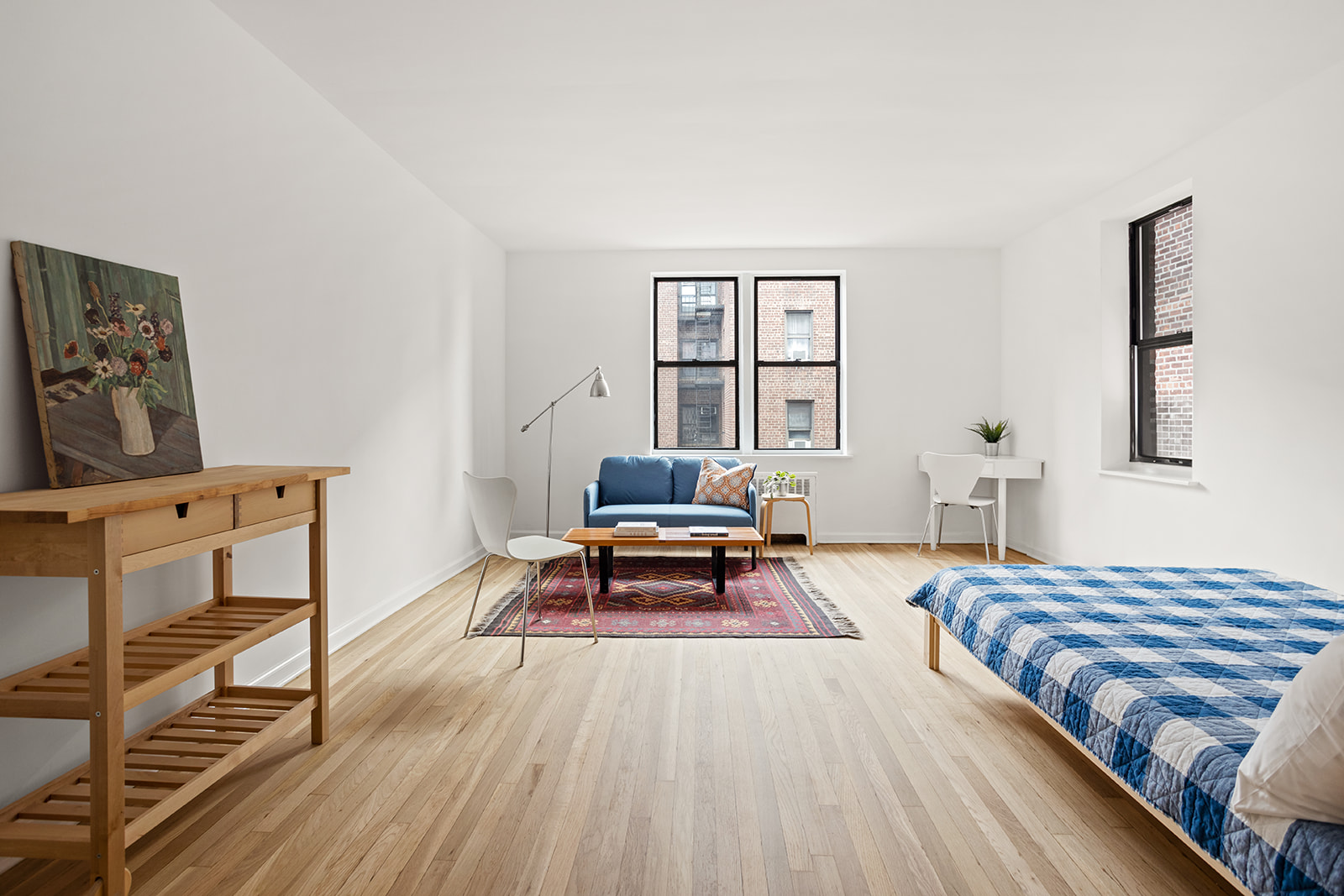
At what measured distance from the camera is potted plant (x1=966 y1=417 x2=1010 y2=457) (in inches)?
248

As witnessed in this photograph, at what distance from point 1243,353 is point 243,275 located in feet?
15.2

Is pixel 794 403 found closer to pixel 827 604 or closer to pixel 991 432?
pixel 991 432

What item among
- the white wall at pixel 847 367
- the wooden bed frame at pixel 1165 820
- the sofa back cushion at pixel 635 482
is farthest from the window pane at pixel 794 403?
the wooden bed frame at pixel 1165 820

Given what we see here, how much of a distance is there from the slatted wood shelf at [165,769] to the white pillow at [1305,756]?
2321 mm

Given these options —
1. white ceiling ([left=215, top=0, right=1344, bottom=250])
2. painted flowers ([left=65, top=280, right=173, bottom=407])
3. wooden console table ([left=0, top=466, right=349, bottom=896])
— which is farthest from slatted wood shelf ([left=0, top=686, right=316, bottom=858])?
white ceiling ([left=215, top=0, right=1344, bottom=250])

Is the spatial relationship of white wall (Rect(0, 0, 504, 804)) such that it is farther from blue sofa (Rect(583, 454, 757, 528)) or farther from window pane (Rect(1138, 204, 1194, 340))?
window pane (Rect(1138, 204, 1194, 340))

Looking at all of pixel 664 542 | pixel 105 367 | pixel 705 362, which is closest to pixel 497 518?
pixel 664 542

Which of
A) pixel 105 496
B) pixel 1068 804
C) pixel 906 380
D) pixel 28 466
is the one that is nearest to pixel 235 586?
pixel 28 466

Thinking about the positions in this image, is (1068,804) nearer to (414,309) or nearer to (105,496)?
(105,496)

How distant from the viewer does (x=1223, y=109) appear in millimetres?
3594

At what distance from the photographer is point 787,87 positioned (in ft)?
10.9

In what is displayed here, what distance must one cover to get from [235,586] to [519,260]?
4.55 meters

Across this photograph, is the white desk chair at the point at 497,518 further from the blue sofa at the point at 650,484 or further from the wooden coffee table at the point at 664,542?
the blue sofa at the point at 650,484

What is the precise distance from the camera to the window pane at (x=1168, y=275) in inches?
173
